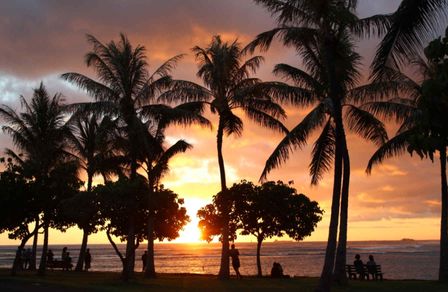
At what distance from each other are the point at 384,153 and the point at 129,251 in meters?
13.4

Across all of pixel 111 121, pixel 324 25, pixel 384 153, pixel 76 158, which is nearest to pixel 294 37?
pixel 324 25

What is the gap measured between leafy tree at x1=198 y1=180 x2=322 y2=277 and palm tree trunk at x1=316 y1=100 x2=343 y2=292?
46.5 feet

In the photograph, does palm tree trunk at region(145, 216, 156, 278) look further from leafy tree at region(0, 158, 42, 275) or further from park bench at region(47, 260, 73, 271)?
park bench at region(47, 260, 73, 271)

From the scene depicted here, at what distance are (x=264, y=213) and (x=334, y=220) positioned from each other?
14.9 m

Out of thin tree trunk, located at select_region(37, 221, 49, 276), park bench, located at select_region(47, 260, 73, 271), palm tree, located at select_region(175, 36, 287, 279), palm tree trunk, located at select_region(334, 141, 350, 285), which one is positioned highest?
palm tree, located at select_region(175, 36, 287, 279)

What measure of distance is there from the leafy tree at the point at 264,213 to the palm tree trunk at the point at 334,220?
14171 mm

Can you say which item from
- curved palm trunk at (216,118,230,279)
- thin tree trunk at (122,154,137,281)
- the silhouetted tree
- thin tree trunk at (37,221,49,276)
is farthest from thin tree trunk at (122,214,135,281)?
Result: the silhouetted tree

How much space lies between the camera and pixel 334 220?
19562 millimetres

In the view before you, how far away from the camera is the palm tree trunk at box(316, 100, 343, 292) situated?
62.2 feet

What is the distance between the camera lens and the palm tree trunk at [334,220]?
18969mm

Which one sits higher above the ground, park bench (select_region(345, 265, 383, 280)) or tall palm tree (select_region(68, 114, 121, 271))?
tall palm tree (select_region(68, 114, 121, 271))

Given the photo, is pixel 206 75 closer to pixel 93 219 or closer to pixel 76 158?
pixel 93 219

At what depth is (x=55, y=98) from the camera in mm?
33094

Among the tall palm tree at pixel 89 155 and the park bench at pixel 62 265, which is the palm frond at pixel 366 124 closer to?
the tall palm tree at pixel 89 155
